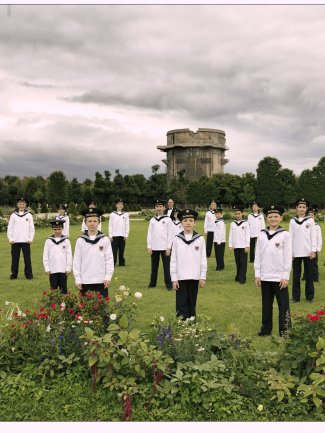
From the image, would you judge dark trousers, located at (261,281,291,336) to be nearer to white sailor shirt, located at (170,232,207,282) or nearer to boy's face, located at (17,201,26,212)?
white sailor shirt, located at (170,232,207,282)

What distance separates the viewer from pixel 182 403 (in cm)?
445

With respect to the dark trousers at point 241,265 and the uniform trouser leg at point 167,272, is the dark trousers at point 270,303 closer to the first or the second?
the uniform trouser leg at point 167,272

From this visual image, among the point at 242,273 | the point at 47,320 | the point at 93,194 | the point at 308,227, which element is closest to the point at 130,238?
the point at 242,273

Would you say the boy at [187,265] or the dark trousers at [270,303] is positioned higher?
the boy at [187,265]

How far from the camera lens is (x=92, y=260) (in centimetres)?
723

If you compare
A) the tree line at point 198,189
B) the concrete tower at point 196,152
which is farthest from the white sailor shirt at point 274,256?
the concrete tower at point 196,152

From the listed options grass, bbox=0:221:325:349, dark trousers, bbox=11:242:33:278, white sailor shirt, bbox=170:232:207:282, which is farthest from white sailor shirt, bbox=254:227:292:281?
dark trousers, bbox=11:242:33:278

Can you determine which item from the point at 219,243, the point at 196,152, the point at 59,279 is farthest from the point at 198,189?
the point at 59,279

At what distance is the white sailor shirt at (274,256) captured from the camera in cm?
720

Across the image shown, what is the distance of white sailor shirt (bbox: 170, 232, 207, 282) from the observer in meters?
→ 7.29

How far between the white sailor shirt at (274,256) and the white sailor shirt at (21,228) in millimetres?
7329

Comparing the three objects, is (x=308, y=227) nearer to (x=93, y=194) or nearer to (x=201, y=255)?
(x=201, y=255)

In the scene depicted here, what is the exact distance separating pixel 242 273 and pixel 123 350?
7985mm

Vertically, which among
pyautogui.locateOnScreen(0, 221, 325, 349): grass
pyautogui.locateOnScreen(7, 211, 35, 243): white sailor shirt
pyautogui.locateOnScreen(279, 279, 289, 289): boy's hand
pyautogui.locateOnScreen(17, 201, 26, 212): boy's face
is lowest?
pyautogui.locateOnScreen(0, 221, 325, 349): grass
